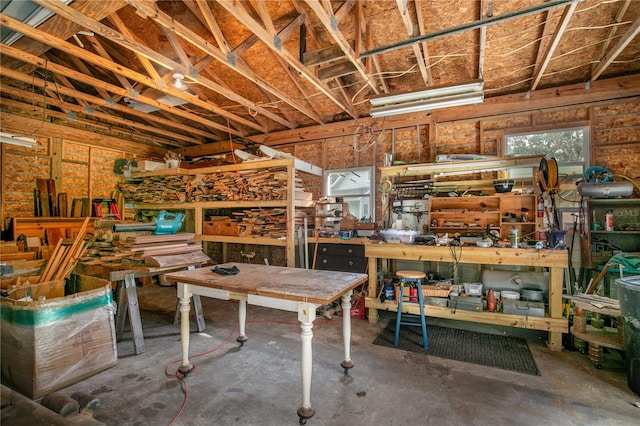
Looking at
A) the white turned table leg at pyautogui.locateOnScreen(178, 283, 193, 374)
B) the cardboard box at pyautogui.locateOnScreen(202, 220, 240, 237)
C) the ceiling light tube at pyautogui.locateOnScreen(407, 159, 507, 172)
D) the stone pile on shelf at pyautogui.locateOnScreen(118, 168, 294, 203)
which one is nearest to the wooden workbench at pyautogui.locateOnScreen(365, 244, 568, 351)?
the ceiling light tube at pyautogui.locateOnScreen(407, 159, 507, 172)

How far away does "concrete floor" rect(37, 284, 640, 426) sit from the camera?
6.76 ft

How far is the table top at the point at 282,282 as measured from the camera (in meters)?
2.01

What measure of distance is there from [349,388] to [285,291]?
109 centimetres

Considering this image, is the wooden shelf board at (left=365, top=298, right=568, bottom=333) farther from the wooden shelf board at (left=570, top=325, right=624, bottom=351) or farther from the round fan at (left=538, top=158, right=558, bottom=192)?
the round fan at (left=538, top=158, right=558, bottom=192)

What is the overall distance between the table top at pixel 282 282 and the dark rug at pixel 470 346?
1.35 m

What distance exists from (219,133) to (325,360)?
6.08 metres

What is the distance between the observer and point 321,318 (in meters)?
4.08

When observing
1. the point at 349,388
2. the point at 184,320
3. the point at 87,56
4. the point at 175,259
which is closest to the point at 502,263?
the point at 349,388

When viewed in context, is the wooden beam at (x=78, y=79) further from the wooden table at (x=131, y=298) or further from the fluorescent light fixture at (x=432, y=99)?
the fluorescent light fixture at (x=432, y=99)

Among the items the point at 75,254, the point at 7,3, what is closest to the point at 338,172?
the point at 75,254

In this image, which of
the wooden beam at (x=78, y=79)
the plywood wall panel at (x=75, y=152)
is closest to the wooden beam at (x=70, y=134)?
the plywood wall panel at (x=75, y=152)

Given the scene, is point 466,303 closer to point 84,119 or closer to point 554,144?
point 554,144

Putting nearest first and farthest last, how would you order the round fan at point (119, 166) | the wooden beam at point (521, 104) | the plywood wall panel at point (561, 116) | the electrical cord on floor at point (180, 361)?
the electrical cord on floor at point (180, 361) < the wooden beam at point (521, 104) < the plywood wall panel at point (561, 116) < the round fan at point (119, 166)

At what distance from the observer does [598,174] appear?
4.01 meters
